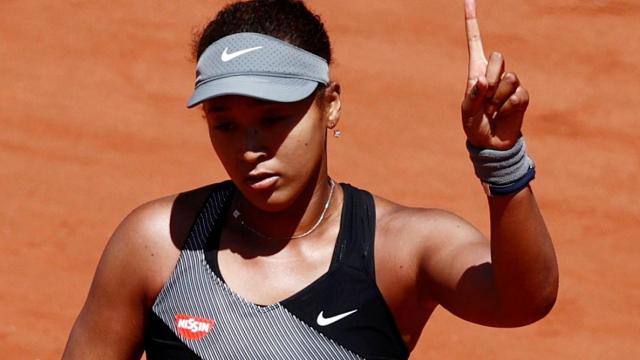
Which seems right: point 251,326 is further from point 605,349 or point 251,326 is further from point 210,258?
point 605,349

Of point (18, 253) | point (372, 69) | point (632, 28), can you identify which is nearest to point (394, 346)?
point (18, 253)

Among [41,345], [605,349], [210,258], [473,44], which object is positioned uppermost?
[473,44]

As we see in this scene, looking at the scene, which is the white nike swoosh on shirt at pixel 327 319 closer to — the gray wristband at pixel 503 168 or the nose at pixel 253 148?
the nose at pixel 253 148

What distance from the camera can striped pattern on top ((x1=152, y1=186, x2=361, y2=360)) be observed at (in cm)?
324

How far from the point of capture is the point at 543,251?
2.97 m

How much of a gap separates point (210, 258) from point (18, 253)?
4087mm

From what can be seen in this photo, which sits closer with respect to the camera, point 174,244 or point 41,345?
point 174,244

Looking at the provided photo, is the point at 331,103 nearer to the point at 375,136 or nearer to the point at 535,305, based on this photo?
the point at 535,305

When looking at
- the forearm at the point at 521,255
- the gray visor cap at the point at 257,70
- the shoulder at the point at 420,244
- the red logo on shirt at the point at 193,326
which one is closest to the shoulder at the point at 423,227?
the shoulder at the point at 420,244

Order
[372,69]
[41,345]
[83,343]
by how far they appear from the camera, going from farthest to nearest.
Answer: [372,69], [41,345], [83,343]

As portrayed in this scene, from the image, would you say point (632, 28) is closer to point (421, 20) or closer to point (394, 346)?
point (421, 20)

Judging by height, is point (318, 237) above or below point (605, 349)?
above

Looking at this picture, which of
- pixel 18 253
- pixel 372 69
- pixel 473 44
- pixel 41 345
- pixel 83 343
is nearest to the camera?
pixel 473 44

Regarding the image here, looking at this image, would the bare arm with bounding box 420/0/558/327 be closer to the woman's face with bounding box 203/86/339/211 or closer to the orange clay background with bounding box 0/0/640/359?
the woman's face with bounding box 203/86/339/211
